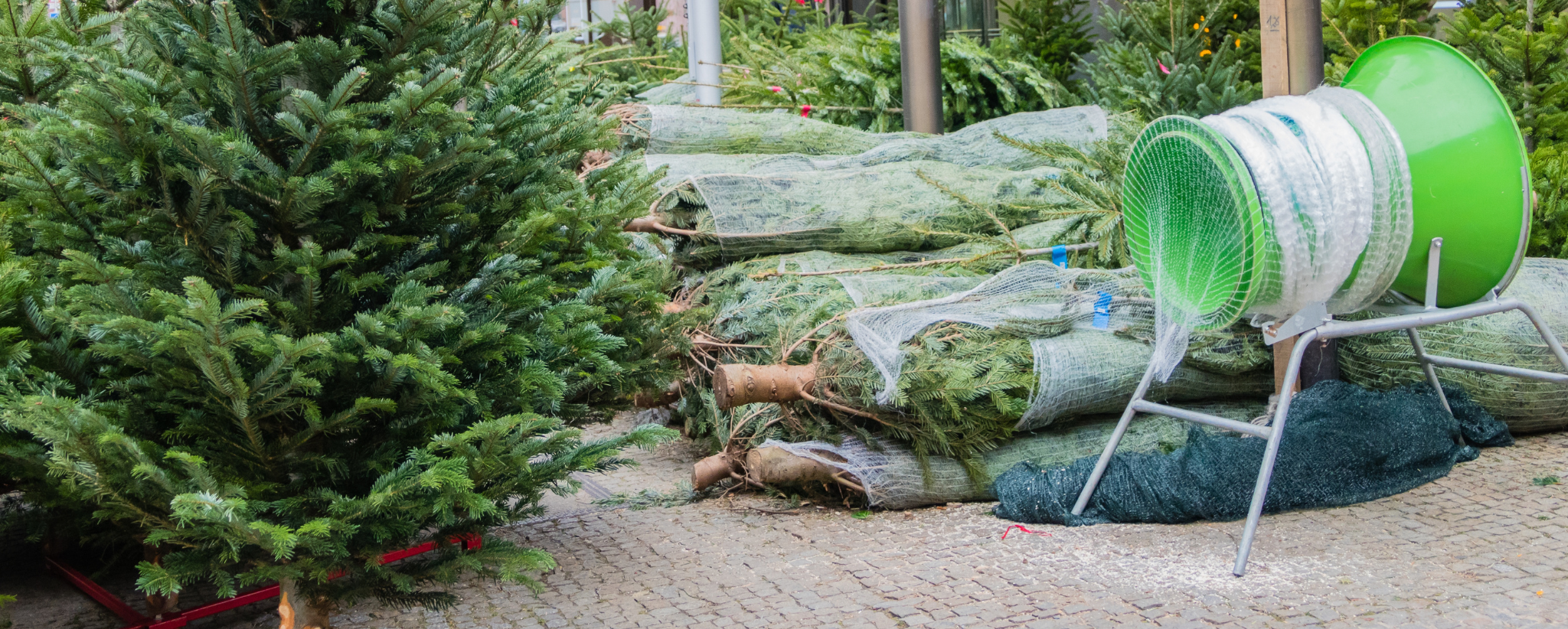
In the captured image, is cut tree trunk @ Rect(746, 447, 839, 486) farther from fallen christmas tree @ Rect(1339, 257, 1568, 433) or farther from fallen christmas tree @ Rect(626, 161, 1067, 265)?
fallen christmas tree @ Rect(1339, 257, 1568, 433)

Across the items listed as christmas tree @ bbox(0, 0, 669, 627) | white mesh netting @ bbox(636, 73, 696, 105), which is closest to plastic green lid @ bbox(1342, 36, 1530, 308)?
christmas tree @ bbox(0, 0, 669, 627)

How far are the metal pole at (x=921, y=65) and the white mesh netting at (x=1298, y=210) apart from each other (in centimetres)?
438

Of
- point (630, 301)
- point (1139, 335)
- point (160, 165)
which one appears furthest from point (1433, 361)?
point (160, 165)

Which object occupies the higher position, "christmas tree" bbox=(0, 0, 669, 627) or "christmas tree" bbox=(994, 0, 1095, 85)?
"christmas tree" bbox=(994, 0, 1095, 85)

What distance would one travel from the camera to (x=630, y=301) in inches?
154

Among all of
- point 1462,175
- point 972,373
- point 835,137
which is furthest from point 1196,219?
point 835,137

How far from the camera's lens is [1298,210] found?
3514 millimetres

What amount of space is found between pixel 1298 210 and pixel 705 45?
7068 mm

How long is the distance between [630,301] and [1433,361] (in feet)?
10.6

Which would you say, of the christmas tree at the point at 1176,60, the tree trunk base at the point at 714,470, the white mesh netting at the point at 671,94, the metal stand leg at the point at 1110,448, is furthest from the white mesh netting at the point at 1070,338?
the white mesh netting at the point at 671,94

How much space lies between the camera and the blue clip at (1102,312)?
15.5 ft

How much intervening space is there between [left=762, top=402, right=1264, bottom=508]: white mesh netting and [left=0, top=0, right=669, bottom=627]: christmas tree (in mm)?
1318

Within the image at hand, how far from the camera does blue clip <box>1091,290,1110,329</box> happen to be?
4711mm

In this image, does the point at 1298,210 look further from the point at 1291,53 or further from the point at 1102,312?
the point at 1291,53
